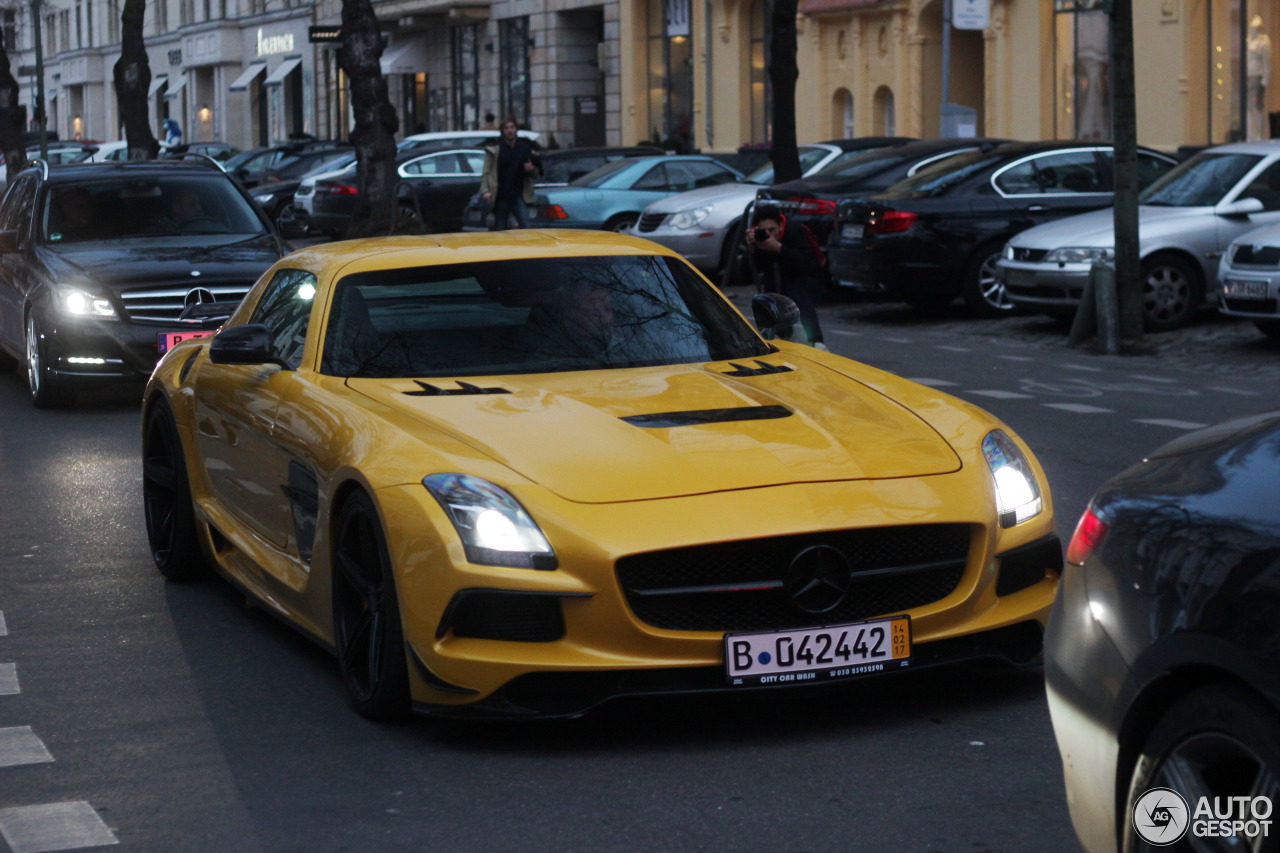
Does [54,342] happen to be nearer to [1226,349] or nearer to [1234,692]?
[1226,349]

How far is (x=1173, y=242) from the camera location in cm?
1594

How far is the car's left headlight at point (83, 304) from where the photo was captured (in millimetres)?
12711

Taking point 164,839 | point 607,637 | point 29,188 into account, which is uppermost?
point 29,188

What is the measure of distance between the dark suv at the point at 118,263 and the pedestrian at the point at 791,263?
3300 mm

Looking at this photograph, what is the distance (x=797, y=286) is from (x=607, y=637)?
281 inches

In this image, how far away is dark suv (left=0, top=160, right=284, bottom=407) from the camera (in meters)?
12.7

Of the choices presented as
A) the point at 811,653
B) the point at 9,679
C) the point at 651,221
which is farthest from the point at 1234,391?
the point at 9,679

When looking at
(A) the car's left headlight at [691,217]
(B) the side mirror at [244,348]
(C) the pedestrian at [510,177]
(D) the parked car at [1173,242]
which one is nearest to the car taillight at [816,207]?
(A) the car's left headlight at [691,217]

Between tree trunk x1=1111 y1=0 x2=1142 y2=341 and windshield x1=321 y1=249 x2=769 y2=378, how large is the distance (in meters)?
9.44

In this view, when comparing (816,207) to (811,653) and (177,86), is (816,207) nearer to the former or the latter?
(811,653)

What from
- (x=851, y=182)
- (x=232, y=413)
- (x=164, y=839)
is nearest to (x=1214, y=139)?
(x=851, y=182)

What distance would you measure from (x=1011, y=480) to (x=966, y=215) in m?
12.7

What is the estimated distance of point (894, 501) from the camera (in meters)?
5.00

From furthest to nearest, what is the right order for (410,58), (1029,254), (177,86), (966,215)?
(177,86), (410,58), (966,215), (1029,254)
